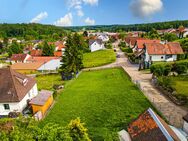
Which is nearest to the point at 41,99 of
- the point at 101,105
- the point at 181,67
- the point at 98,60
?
the point at 101,105

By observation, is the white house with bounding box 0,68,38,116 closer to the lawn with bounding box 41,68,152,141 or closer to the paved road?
the lawn with bounding box 41,68,152,141

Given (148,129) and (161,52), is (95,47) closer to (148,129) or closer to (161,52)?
(161,52)

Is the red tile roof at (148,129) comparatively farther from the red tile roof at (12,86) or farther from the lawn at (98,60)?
the lawn at (98,60)

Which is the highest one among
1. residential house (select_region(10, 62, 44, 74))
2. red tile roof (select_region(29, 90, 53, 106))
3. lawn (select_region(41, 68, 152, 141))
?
residential house (select_region(10, 62, 44, 74))

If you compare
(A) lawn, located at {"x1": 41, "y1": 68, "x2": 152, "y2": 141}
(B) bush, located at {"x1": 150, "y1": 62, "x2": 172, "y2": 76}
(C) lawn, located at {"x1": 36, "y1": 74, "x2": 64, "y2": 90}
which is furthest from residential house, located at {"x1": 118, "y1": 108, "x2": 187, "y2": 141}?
(C) lawn, located at {"x1": 36, "y1": 74, "x2": 64, "y2": 90}

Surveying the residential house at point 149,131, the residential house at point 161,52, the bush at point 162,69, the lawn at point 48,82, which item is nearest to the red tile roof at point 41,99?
the lawn at point 48,82

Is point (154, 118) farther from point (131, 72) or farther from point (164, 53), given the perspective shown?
point (164, 53)
